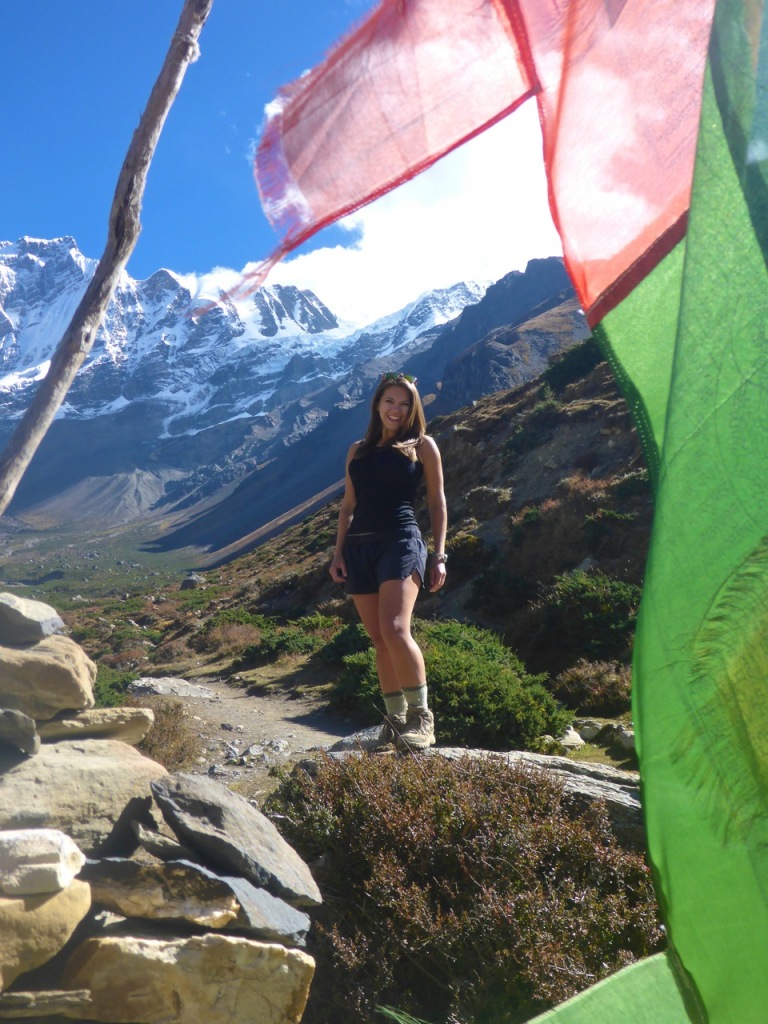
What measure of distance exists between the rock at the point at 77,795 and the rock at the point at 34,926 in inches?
16.1

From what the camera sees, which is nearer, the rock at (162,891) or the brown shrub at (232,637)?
the rock at (162,891)

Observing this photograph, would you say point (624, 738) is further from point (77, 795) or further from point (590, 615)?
point (590, 615)

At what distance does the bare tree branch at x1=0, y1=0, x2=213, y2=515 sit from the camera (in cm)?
246

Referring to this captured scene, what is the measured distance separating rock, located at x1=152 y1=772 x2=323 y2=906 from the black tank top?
1415mm

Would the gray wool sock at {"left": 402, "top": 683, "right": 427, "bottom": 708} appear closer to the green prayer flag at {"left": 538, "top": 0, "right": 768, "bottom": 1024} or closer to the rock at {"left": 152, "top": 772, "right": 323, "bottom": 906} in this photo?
the rock at {"left": 152, "top": 772, "right": 323, "bottom": 906}

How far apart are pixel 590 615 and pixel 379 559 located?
7.06 metres

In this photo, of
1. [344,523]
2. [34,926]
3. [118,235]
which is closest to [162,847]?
[34,926]

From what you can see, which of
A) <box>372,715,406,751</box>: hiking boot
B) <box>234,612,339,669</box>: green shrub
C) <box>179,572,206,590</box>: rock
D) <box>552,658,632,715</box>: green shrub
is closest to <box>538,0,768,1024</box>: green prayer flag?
<box>372,715,406,751</box>: hiking boot

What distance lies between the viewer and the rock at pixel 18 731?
279 centimetres

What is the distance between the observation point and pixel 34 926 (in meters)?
2.23

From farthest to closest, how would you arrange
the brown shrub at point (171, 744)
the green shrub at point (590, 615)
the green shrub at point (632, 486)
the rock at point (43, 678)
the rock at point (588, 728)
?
the green shrub at point (632, 486)
the green shrub at point (590, 615)
the rock at point (588, 728)
the brown shrub at point (171, 744)
the rock at point (43, 678)

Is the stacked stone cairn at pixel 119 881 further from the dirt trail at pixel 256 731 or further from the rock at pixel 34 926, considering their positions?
the dirt trail at pixel 256 731

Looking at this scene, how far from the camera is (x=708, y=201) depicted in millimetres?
990

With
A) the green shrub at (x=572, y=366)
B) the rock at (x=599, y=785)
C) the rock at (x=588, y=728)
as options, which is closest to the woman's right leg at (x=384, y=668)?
the rock at (x=599, y=785)
